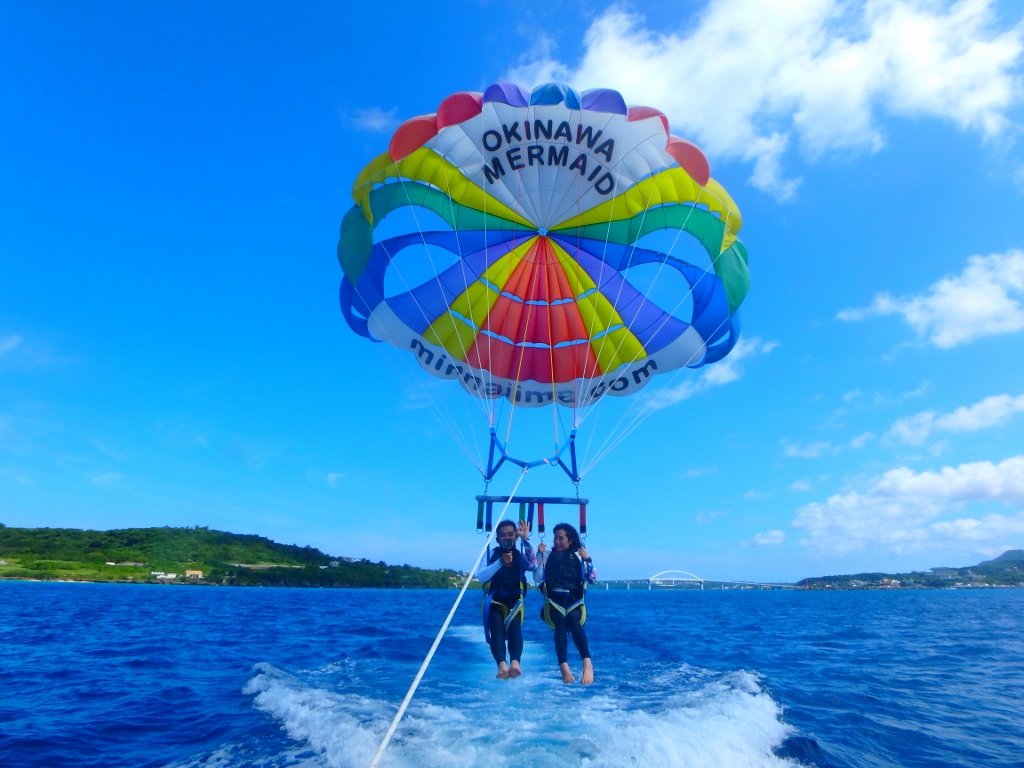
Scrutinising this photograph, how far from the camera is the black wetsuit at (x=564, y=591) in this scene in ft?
21.9

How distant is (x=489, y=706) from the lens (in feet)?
28.9

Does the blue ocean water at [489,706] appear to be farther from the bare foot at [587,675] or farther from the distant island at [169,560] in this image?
the distant island at [169,560]

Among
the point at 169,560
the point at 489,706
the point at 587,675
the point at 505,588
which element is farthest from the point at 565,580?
the point at 169,560

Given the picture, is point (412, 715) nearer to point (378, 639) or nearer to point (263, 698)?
point (263, 698)

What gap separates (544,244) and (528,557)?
5.13 metres

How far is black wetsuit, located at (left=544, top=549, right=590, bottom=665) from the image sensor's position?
6.68 metres

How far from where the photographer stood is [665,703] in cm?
926

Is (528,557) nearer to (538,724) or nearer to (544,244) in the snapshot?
(538,724)

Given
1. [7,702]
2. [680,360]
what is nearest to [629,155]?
[680,360]

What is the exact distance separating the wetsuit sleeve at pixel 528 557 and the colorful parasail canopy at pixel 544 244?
286 cm

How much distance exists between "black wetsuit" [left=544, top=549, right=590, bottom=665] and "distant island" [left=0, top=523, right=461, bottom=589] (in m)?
72.9

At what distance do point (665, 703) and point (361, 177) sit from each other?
8842mm

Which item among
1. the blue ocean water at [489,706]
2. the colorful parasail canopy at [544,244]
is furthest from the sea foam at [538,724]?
the colorful parasail canopy at [544,244]

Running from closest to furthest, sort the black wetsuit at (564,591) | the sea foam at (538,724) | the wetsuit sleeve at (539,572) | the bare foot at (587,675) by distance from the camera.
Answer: the bare foot at (587,675) → the sea foam at (538,724) → the black wetsuit at (564,591) → the wetsuit sleeve at (539,572)
